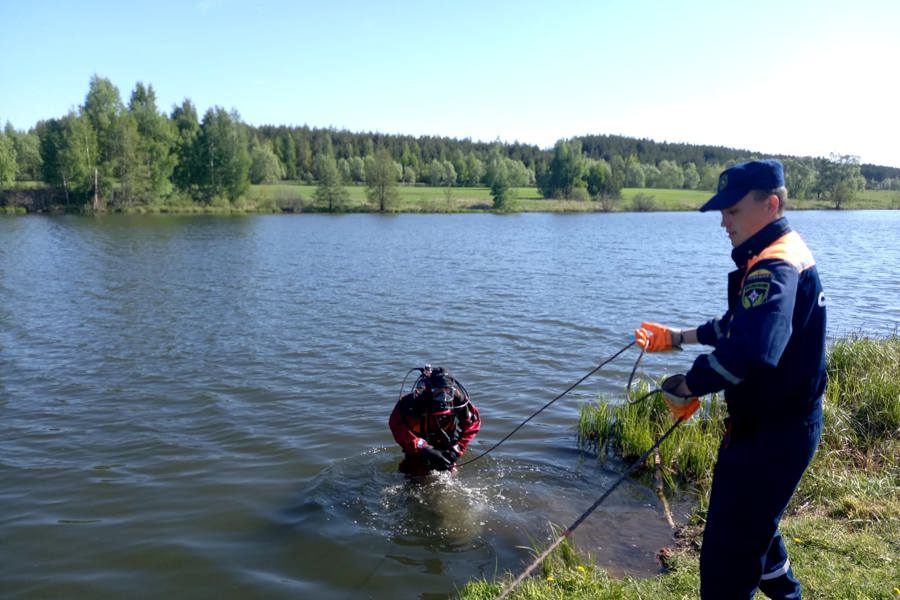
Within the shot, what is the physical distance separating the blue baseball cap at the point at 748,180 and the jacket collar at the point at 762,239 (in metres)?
0.20

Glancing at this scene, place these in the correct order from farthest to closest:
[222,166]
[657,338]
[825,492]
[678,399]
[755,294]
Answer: [222,166] < [825,492] < [657,338] < [678,399] < [755,294]

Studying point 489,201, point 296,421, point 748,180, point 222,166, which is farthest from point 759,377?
point 489,201

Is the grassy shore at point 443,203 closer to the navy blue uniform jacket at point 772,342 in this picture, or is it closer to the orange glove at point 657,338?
the orange glove at point 657,338

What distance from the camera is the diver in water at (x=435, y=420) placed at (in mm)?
6383

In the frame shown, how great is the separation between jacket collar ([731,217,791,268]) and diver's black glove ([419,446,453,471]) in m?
4.00

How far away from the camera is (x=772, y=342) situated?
2.78 meters

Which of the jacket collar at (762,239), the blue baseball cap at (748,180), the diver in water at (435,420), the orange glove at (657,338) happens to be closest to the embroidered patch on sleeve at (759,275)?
the jacket collar at (762,239)

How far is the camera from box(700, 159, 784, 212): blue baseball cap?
126 inches

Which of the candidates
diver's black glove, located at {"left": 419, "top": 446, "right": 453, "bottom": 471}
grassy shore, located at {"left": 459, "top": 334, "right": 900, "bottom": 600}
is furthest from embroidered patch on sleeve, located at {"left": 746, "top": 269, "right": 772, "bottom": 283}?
diver's black glove, located at {"left": 419, "top": 446, "right": 453, "bottom": 471}

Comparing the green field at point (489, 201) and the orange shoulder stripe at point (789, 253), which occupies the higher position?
the green field at point (489, 201)

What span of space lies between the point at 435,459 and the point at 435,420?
42 cm

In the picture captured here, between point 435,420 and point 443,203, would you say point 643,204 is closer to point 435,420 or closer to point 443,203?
point 443,203

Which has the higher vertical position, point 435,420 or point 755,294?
point 755,294

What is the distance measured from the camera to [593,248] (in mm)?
38406
